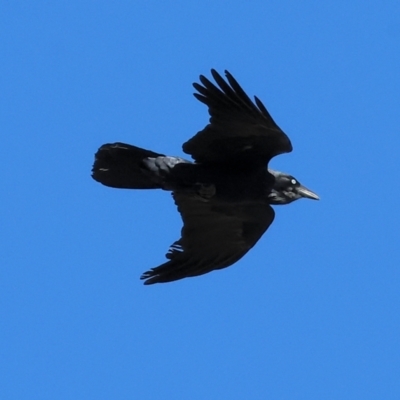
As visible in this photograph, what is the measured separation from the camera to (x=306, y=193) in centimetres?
1340

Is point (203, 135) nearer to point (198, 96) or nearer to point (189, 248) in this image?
point (198, 96)

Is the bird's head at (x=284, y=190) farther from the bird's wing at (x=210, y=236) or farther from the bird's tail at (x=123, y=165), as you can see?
the bird's tail at (x=123, y=165)

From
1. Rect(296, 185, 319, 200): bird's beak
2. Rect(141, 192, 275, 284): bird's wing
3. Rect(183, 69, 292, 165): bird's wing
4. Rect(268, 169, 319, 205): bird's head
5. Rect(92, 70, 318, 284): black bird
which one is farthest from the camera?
Rect(141, 192, 275, 284): bird's wing

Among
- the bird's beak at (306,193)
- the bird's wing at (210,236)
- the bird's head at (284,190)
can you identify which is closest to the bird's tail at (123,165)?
the bird's wing at (210,236)

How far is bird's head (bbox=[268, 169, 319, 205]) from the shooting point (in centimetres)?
1321

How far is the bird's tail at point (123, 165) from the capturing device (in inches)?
523

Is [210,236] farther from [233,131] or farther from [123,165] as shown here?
[233,131]

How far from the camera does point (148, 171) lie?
13.2 m

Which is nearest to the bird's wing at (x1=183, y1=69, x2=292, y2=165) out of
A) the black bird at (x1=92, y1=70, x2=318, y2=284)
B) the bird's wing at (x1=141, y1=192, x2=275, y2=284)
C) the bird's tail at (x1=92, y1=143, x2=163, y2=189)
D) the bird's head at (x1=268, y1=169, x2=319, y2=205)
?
the black bird at (x1=92, y1=70, x2=318, y2=284)

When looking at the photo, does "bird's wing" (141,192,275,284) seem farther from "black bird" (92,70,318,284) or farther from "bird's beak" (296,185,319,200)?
"bird's beak" (296,185,319,200)

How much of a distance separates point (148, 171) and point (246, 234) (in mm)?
1287

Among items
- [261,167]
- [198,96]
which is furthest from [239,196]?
[198,96]

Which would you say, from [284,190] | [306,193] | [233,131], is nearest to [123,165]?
[233,131]

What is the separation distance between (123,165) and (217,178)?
36.0 inches
